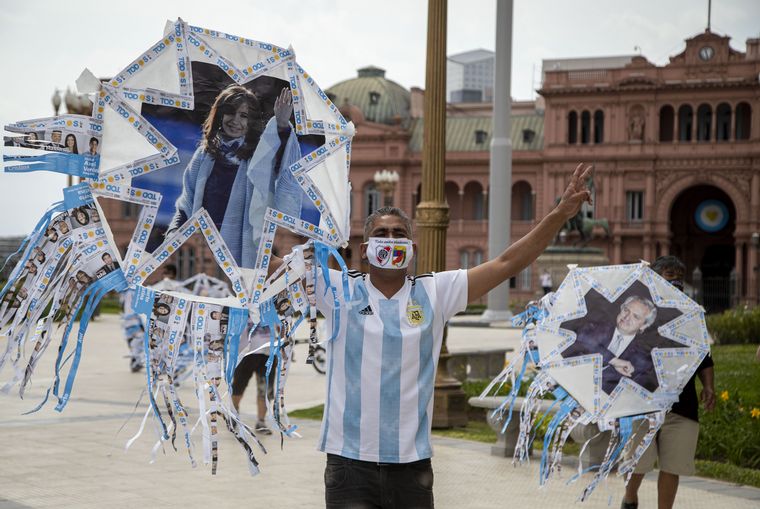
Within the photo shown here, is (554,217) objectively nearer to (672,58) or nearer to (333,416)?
(333,416)

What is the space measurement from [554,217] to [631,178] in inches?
2339

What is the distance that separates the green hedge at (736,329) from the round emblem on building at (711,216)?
38.9 meters

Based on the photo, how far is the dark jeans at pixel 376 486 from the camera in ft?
13.2

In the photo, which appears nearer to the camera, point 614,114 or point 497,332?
point 497,332

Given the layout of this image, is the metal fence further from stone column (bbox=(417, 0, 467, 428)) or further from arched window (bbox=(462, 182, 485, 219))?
stone column (bbox=(417, 0, 467, 428))

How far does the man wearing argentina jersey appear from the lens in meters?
4.05

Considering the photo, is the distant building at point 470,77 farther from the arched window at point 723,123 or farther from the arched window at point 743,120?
the arched window at point 743,120

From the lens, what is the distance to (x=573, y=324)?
6.91 metres

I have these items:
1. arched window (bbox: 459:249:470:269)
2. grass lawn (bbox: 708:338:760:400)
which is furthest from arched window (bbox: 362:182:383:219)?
grass lawn (bbox: 708:338:760:400)

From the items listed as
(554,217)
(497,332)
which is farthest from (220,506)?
Result: (497,332)

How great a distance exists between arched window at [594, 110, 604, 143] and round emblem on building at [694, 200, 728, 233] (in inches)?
289

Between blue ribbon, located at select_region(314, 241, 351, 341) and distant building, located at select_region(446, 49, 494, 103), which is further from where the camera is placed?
distant building, located at select_region(446, 49, 494, 103)

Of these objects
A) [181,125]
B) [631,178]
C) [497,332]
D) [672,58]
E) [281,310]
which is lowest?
[497,332]

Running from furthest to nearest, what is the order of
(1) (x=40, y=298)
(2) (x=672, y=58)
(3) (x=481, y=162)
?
(3) (x=481, y=162), (2) (x=672, y=58), (1) (x=40, y=298)
